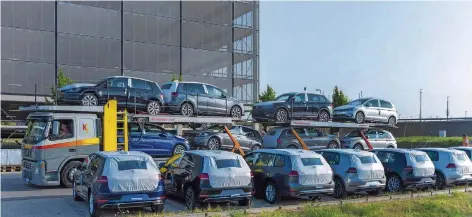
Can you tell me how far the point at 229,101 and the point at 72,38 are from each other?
930 inches


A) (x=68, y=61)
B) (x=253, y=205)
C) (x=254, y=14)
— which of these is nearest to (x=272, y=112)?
(x=253, y=205)

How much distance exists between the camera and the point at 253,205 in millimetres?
13836

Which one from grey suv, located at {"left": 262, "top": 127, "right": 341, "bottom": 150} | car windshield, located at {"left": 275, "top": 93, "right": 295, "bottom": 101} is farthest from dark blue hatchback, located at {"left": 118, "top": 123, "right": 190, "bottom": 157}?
car windshield, located at {"left": 275, "top": 93, "right": 295, "bottom": 101}

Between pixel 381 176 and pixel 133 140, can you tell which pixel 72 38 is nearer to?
pixel 133 140

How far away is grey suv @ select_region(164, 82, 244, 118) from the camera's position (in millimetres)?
18906

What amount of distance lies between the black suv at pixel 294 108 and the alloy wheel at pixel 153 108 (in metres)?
5.21

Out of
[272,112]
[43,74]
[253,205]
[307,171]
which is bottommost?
[253,205]

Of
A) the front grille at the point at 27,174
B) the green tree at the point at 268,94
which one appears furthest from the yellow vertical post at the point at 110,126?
the green tree at the point at 268,94

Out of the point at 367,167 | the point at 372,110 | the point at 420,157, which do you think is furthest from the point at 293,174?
the point at 372,110

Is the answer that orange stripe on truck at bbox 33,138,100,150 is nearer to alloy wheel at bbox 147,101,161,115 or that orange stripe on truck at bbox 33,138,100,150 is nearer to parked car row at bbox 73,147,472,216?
alloy wheel at bbox 147,101,161,115

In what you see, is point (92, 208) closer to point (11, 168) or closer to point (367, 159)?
point (367, 159)

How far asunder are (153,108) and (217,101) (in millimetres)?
2953

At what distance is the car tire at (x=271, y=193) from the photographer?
13908 mm

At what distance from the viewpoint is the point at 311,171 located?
13.8 m
